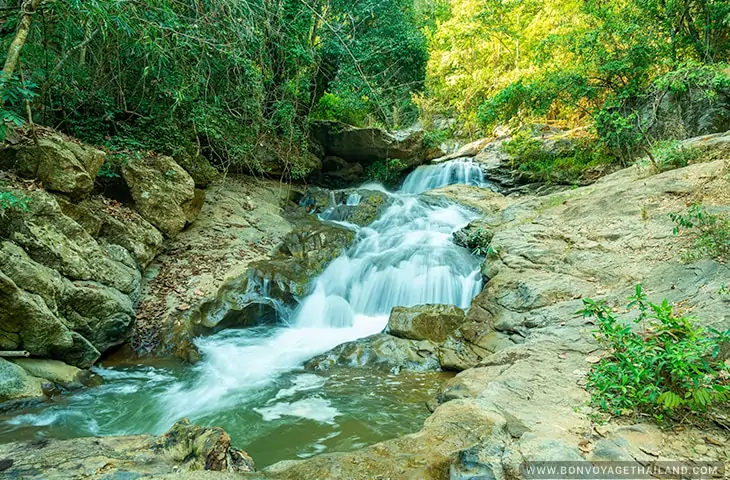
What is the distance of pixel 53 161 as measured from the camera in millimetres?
5188

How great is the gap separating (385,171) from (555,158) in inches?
230

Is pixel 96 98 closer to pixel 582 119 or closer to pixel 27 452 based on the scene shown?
pixel 27 452

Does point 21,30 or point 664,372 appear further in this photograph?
point 21,30

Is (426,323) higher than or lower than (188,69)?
lower

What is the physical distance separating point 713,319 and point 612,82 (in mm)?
8468

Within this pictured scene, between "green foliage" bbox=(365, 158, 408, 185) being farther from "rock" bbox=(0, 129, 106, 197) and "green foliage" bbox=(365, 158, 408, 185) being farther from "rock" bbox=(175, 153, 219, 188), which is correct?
"rock" bbox=(0, 129, 106, 197)

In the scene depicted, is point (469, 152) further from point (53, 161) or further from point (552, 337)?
point (53, 161)

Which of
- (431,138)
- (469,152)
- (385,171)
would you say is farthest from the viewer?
(469,152)

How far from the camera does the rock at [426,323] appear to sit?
5621 mm

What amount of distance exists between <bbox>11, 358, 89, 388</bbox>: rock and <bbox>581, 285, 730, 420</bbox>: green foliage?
17.9 ft

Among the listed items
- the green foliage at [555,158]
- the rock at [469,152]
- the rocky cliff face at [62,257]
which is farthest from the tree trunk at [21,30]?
the rock at [469,152]

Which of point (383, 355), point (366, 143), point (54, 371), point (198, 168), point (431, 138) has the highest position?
point (431, 138)

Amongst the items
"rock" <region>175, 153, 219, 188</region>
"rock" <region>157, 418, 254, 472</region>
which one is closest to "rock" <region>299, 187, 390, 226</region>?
"rock" <region>175, 153, 219, 188</region>

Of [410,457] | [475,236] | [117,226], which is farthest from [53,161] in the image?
[475,236]
